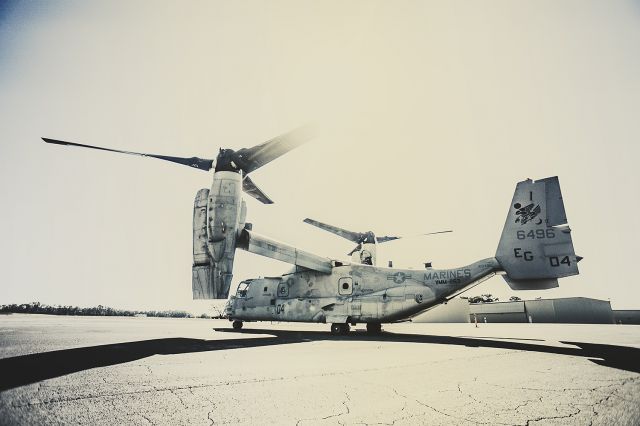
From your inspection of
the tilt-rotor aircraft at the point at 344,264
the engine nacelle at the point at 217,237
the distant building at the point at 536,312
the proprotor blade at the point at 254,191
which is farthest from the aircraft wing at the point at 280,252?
the distant building at the point at 536,312

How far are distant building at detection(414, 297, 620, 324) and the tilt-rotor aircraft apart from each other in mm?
18621

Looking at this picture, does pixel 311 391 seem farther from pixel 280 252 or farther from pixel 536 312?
pixel 536 312

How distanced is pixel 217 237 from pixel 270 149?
4.73 metres

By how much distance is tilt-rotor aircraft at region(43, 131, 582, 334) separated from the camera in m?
12.8

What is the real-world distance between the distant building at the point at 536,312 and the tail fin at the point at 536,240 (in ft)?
67.9

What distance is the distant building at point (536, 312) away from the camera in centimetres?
3388

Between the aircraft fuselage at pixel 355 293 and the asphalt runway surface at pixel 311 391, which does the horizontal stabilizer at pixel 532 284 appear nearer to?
the aircraft fuselage at pixel 355 293

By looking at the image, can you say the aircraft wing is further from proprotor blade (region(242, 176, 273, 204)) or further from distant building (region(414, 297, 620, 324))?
distant building (region(414, 297, 620, 324))

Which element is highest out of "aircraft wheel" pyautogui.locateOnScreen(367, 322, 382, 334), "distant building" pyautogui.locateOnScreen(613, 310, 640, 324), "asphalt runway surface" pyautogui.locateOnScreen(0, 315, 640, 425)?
"asphalt runway surface" pyautogui.locateOnScreen(0, 315, 640, 425)

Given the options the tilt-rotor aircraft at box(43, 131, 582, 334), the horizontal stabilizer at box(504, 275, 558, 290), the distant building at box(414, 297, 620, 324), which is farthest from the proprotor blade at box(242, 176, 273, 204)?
the distant building at box(414, 297, 620, 324)

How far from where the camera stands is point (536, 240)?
12789mm

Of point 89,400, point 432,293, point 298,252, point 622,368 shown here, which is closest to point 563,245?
point 432,293

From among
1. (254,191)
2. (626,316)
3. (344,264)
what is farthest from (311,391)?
(626,316)

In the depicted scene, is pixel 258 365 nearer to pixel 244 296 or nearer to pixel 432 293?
pixel 432 293
